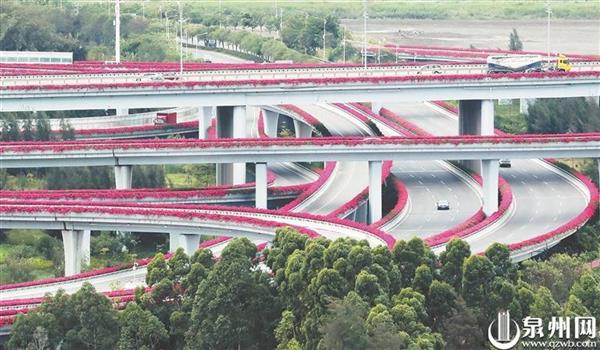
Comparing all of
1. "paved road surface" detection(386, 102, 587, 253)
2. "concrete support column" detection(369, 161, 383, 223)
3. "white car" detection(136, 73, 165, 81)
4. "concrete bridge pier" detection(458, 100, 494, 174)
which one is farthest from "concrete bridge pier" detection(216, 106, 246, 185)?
"paved road surface" detection(386, 102, 587, 253)

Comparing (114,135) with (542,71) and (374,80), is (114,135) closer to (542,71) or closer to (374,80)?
(374,80)

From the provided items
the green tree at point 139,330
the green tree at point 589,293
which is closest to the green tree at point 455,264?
the green tree at point 589,293

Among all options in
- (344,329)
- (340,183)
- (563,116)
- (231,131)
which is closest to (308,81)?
(231,131)

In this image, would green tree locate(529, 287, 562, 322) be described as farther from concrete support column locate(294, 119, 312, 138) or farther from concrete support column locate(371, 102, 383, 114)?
concrete support column locate(371, 102, 383, 114)

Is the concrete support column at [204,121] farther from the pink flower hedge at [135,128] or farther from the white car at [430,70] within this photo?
the white car at [430,70]

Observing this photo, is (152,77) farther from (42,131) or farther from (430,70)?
(430,70)
